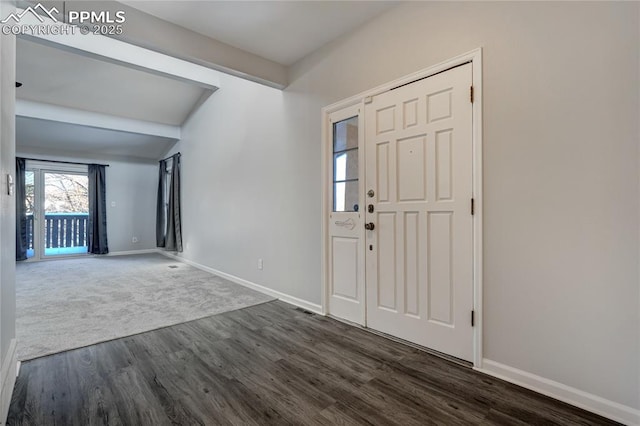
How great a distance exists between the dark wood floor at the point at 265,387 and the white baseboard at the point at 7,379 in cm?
6

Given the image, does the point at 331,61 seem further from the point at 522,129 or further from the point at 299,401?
the point at 299,401

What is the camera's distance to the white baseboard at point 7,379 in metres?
1.45

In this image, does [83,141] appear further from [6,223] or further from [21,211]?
[6,223]

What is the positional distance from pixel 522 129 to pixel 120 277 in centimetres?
567

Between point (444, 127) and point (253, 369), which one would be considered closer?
point (253, 369)

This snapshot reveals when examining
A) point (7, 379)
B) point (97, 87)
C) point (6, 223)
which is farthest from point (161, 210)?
point (7, 379)

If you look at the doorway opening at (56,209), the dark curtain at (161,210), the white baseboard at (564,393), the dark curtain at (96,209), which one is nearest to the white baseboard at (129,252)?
the dark curtain at (96,209)

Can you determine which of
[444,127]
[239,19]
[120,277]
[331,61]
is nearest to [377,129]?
[444,127]

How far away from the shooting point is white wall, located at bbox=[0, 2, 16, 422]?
152 cm

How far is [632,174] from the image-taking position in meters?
1.45

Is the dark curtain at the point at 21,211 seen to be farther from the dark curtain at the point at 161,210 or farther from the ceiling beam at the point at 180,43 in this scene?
the ceiling beam at the point at 180,43

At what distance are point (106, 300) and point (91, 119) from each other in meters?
3.75

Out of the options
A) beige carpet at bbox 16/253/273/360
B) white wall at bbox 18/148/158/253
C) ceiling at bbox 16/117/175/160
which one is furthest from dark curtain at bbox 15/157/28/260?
white wall at bbox 18/148/158/253

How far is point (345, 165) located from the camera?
291cm
